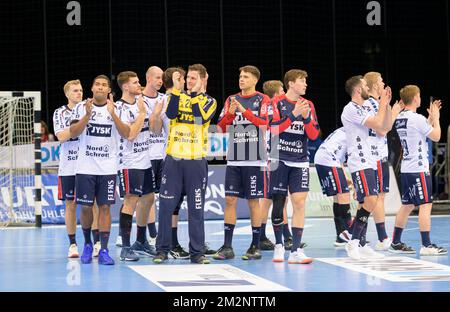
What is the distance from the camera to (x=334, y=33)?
2184 cm

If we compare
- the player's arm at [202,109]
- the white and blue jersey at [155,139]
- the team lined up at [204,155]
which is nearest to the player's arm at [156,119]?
the team lined up at [204,155]

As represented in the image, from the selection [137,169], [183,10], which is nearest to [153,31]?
[183,10]

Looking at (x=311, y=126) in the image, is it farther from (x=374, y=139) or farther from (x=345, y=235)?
(x=345, y=235)

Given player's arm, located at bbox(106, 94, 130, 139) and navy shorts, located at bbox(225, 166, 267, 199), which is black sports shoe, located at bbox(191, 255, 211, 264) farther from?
player's arm, located at bbox(106, 94, 130, 139)

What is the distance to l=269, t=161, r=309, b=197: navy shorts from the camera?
9500 millimetres

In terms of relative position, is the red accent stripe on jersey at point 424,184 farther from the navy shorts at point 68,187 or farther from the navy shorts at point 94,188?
the navy shorts at point 68,187

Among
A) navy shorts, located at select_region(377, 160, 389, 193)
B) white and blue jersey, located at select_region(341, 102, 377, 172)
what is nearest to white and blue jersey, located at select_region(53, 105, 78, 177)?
white and blue jersey, located at select_region(341, 102, 377, 172)

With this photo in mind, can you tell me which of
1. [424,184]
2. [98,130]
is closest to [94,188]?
[98,130]

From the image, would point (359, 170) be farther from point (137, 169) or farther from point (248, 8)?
point (248, 8)

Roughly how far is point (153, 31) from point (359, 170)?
12141 mm

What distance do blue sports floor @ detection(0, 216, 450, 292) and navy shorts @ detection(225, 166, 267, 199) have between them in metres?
0.77

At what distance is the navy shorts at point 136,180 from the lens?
10172 millimetres

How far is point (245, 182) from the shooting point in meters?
10.0
